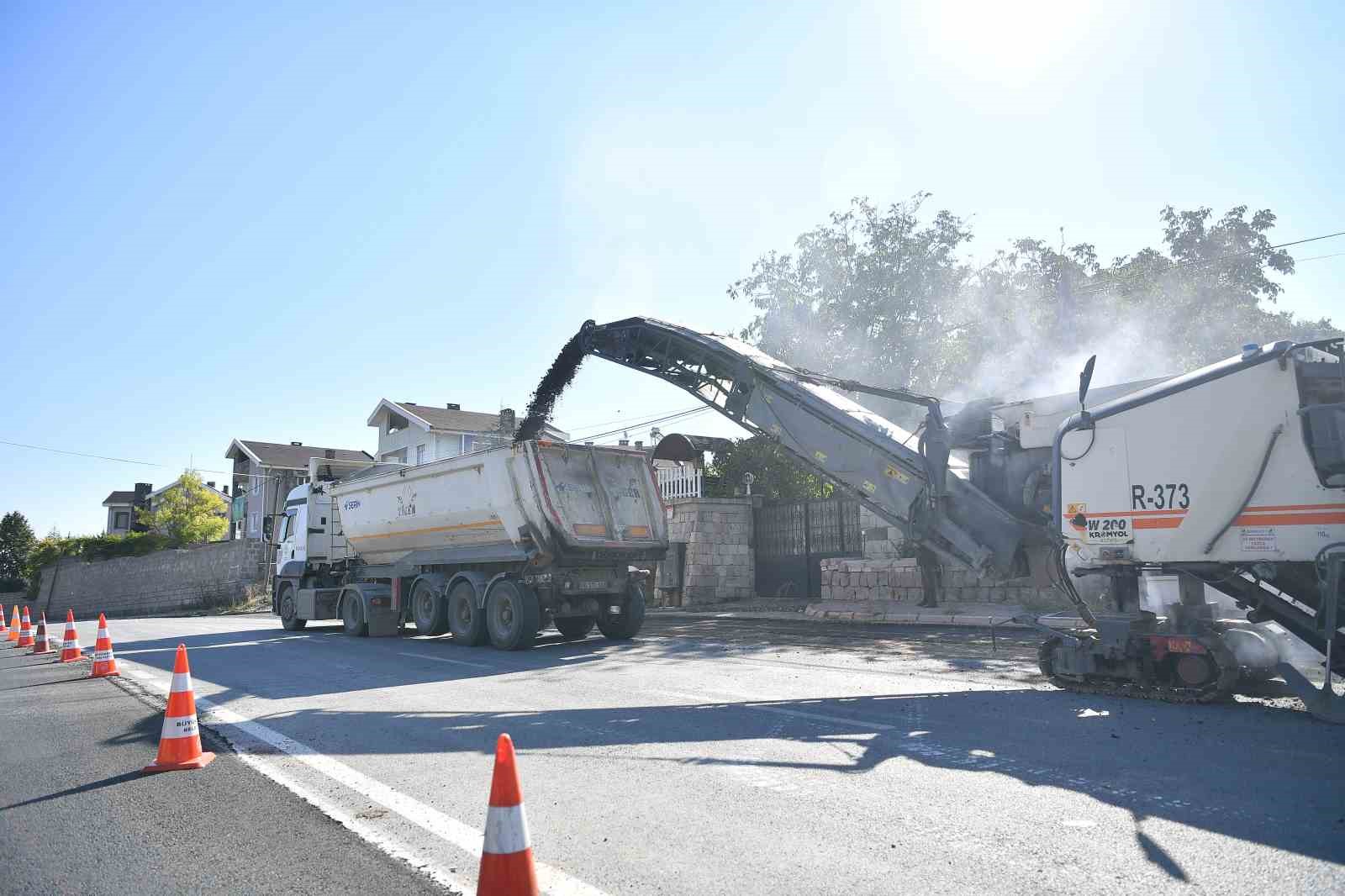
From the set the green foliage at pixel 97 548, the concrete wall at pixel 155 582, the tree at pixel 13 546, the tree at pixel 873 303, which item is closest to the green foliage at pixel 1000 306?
the tree at pixel 873 303

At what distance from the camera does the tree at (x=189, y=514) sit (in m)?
52.3

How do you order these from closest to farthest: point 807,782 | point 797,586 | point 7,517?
point 807,782 < point 797,586 < point 7,517

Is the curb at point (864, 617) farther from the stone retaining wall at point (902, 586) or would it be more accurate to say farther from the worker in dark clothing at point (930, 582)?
the worker in dark clothing at point (930, 582)

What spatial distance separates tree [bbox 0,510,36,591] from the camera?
61562 mm

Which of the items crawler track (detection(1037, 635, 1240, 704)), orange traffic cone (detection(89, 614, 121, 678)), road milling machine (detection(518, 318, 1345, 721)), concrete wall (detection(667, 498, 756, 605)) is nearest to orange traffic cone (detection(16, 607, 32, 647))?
orange traffic cone (detection(89, 614, 121, 678))

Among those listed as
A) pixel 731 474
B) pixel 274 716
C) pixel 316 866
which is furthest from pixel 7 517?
pixel 316 866

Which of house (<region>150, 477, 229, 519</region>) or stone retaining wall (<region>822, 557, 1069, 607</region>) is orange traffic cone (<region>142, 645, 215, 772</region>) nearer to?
stone retaining wall (<region>822, 557, 1069, 607</region>)

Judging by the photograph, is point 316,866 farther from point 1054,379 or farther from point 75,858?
point 1054,379

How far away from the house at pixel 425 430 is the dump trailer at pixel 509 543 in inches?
855

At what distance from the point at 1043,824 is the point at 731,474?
68.2ft

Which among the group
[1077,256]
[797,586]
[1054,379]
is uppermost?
[1077,256]

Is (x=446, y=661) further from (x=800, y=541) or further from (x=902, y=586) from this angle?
(x=800, y=541)

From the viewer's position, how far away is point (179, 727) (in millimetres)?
5805

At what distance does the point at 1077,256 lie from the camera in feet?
96.4
